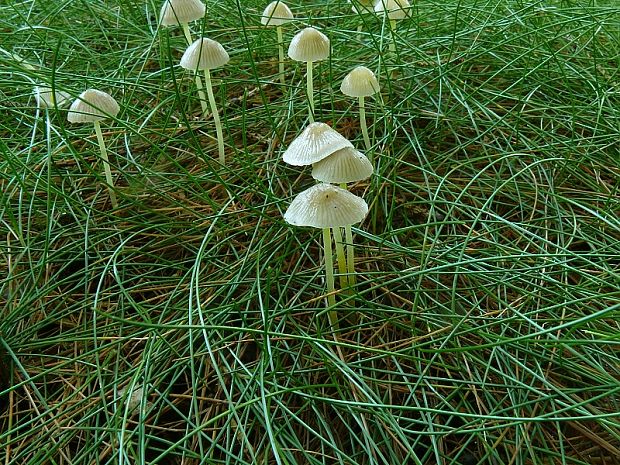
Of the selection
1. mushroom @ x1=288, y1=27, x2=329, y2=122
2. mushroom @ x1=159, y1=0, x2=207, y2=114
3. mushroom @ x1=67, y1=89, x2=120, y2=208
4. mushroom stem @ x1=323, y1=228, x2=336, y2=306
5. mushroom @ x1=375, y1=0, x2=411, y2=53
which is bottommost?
mushroom stem @ x1=323, y1=228, x2=336, y2=306

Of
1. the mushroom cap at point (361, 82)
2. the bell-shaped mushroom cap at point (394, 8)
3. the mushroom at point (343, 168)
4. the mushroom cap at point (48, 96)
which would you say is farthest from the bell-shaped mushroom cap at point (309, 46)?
the mushroom cap at point (48, 96)

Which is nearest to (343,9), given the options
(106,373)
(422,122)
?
(422,122)

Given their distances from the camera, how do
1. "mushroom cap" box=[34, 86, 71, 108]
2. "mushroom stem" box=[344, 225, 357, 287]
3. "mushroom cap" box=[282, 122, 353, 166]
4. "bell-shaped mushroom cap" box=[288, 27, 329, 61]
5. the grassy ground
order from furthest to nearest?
"mushroom cap" box=[34, 86, 71, 108] → "bell-shaped mushroom cap" box=[288, 27, 329, 61] → "mushroom stem" box=[344, 225, 357, 287] → "mushroom cap" box=[282, 122, 353, 166] → the grassy ground

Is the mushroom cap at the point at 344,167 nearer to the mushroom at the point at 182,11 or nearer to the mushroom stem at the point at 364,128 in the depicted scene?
the mushroom stem at the point at 364,128

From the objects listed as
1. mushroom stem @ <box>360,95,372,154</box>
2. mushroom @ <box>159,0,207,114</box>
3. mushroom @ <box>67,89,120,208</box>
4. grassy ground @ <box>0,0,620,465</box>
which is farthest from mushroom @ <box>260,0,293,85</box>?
mushroom @ <box>67,89,120,208</box>

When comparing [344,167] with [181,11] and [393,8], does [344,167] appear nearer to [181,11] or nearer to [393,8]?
[181,11]

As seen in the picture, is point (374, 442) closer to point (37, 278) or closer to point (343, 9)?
point (37, 278)

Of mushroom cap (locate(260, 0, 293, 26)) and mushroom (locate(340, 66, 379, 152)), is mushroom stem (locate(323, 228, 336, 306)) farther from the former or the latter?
mushroom cap (locate(260, 0, 293, 26))
